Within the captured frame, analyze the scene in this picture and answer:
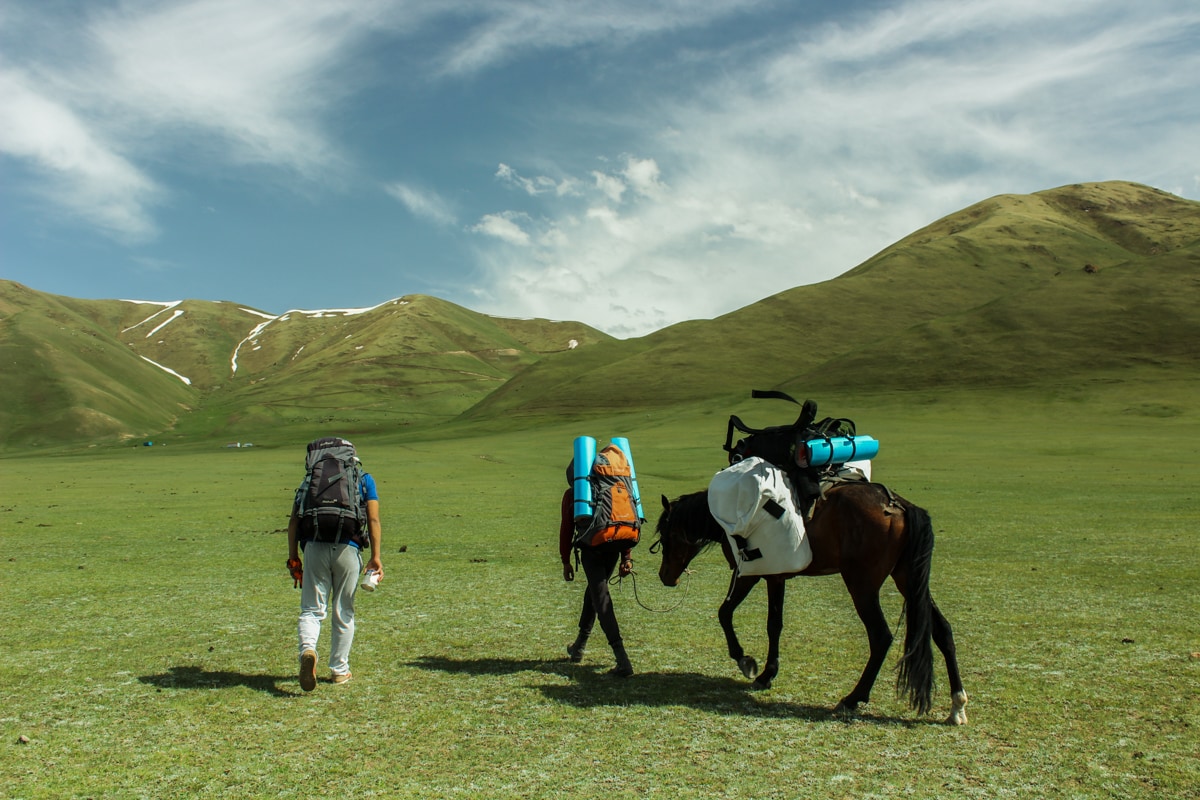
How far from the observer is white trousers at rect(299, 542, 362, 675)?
856cm

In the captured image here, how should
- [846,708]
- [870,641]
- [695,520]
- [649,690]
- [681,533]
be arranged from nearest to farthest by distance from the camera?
1. [846,708]
2. [870,641]
3. [649,690]
4. [695,520]
5. [681,533]

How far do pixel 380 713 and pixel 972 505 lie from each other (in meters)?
23.7

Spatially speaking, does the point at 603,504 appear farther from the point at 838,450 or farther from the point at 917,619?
the point at 917,619

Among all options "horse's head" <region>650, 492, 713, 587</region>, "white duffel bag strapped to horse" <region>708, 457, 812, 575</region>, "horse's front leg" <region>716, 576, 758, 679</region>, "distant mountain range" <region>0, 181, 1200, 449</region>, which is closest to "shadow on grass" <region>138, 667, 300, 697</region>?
"horse's head" <region>650, 492, 713, 587</region>

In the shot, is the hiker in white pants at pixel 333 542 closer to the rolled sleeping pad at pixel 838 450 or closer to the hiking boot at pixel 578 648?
the hiking boot at pixel 578 648

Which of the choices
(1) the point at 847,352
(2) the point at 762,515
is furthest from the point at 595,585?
(1) the point at 847,352

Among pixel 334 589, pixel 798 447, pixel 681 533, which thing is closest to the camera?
pixel 798 447

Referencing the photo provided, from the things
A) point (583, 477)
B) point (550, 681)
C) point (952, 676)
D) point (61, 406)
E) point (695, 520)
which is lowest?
point (550, 681)

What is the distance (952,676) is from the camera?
7.52m

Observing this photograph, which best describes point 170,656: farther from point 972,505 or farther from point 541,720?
point 972,505

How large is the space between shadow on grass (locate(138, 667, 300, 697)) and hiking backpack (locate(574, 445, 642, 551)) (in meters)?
3.43

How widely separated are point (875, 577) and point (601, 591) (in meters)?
2.91

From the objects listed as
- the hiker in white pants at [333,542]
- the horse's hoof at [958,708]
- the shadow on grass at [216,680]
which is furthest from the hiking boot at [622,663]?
the shadow on grass at [216,680]

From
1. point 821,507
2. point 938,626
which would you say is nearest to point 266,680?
point 821,507
